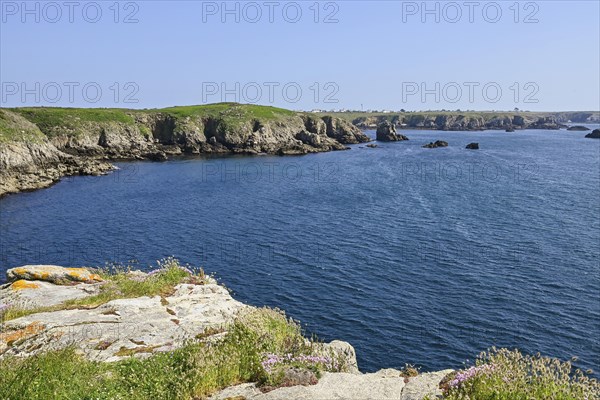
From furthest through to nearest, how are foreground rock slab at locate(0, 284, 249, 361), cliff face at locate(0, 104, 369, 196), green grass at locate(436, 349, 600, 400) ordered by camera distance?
cliff face at locate(0, 104, 369, 196) < foreground rock slab at locate(0, 284, 249, 361) < green grass at locate(436, 349, 600, 400)

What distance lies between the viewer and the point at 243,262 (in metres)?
39.7

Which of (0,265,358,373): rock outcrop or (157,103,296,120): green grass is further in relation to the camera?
(157,103,296,120): green grass

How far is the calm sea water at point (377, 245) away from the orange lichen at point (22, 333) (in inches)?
660

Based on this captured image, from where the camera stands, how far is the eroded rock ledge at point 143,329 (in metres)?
9.79

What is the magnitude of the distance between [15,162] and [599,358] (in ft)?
267

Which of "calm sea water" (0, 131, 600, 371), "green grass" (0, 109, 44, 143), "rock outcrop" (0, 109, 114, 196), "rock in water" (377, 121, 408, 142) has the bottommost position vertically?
"calm sea water" (0, 131, 600, 371)

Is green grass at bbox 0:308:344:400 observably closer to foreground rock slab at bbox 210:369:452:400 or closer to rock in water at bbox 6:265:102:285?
foreground rock slab at bbox 210:369:452:400

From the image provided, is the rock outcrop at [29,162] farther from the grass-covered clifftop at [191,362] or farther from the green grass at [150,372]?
the green grass at [150,372]

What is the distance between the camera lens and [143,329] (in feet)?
46.5

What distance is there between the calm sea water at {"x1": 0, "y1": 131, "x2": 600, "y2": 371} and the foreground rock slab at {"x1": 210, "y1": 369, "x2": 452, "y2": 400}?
50.1ft

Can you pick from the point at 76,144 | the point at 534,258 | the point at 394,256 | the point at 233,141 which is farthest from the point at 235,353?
the point at 233,141

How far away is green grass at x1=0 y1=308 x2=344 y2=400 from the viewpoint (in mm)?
8562

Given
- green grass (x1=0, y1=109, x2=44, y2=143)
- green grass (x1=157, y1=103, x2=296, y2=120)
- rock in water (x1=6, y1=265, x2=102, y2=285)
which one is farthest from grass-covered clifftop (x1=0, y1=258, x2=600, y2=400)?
green grass (x1=157, y1=103, x2=296, y2=120)

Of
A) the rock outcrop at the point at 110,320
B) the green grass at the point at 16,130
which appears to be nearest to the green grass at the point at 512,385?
the rock outcrop at the point at 110,320
